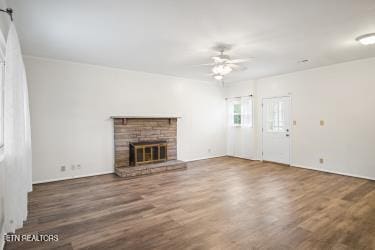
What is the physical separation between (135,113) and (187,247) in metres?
4.18

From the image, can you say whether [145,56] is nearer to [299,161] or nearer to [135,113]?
[135,113]

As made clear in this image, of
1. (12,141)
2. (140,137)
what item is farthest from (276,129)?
(12,141)

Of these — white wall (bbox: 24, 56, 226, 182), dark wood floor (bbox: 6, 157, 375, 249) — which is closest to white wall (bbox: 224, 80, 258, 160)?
white wall (bbox: 24, 56, 226, 182)

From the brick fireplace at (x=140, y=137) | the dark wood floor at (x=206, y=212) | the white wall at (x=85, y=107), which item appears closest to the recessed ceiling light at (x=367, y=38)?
the dark wood floor at (x=206, y=212)

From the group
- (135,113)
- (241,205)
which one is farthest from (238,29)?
(135,113)

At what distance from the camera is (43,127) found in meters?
4.54

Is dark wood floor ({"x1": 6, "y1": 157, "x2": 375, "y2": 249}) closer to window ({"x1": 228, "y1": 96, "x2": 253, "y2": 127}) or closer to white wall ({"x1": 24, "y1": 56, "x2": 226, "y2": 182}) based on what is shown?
white wall ({"x1": 24, "y1": 56, "x2": 226, "y2": 182})

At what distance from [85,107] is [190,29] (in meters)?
3.36

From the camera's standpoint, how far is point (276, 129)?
251 inches

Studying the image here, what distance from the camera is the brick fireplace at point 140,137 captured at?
535cm

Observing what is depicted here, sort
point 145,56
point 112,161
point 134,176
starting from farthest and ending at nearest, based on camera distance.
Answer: point 112,161
point 134,176
point 145,56

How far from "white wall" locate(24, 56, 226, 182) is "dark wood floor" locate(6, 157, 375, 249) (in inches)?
22.5

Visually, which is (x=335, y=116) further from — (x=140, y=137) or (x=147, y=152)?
(x=140, y=137)

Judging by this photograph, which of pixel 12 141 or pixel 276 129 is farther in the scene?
pixel 276 129
